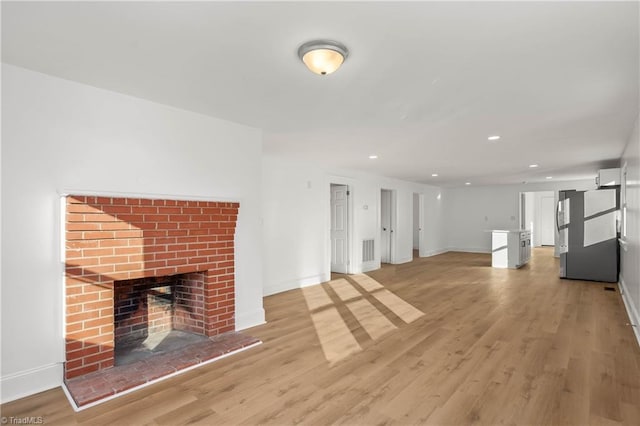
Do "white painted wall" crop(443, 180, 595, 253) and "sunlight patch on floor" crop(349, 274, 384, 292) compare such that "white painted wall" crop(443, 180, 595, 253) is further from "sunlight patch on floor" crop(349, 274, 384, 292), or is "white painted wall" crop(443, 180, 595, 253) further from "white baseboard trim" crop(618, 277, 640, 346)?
"white baseboard trim" crop(618, 277, 640, 346)

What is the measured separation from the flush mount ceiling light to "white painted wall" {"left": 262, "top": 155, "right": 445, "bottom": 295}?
3.47m

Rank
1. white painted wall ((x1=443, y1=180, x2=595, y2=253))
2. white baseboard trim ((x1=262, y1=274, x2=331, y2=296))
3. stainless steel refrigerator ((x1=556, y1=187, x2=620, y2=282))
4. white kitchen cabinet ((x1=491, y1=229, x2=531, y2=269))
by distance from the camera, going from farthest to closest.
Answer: white painted wall ((x1=443, y1=180, x2=595, y2=253))
white kitchen cabinet ((x1=491, y1=229, x2=531, y2=269))
stainless steel refrigerator ((x1=556, y1=187, x2=620, y2=282))
white baseboard trim ((x1=262, y1=274, x2=331, y2=296))

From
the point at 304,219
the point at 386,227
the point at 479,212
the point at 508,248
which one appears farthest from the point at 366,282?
the point at 479,212

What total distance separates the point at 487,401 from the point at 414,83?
7.57 ft

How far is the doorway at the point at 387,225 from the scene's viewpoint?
9.00m

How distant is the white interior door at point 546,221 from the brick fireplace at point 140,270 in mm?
13468

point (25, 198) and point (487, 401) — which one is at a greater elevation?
point (25, 198)

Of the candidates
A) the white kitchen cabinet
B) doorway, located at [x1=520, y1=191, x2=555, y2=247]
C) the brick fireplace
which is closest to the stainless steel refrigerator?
the white kitchen cabinet

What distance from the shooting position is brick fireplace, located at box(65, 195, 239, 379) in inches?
105

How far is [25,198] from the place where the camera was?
2.50 meters

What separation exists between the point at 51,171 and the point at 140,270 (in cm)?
100

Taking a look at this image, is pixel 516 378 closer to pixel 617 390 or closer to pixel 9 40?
pixel 617 390

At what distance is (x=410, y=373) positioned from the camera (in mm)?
2777

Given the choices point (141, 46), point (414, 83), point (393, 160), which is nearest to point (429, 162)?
point (393, 160)
